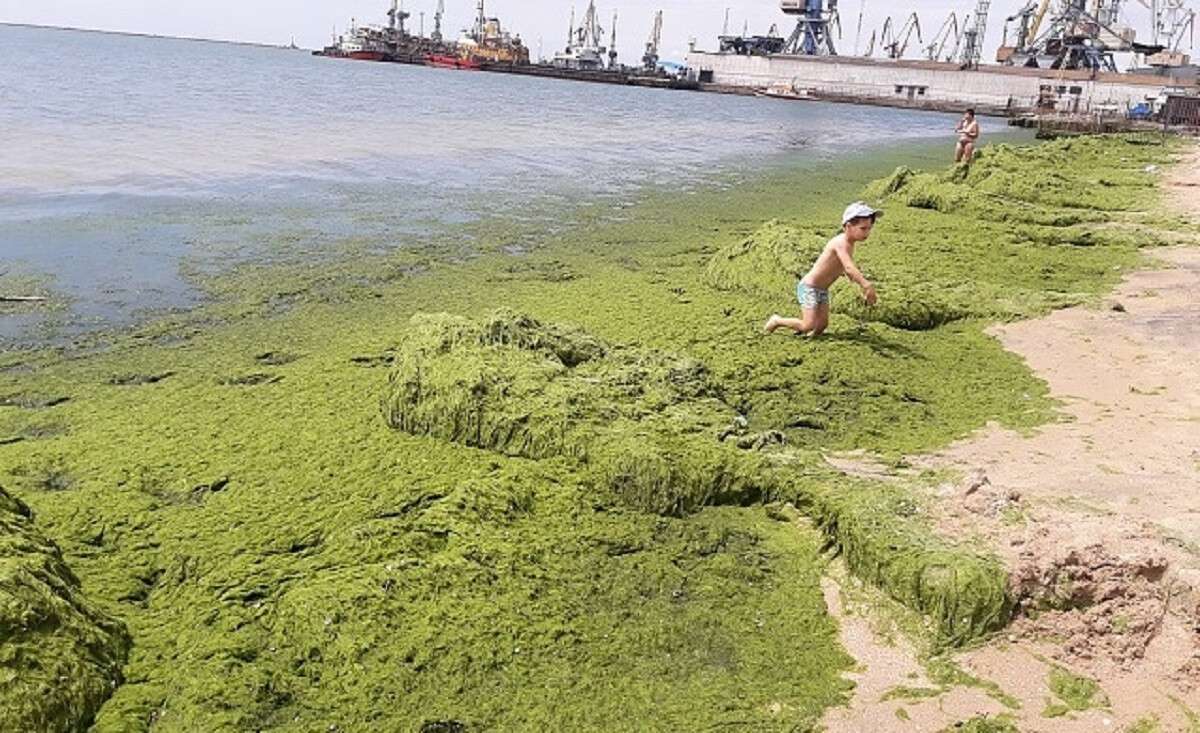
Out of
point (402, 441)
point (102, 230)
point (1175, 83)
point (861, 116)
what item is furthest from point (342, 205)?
point (1175, 83)

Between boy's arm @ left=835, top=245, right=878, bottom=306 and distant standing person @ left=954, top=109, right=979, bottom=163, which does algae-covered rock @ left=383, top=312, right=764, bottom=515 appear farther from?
distant standing person @ left=954, top=109, right=979, bottom=163

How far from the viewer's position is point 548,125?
40.5m

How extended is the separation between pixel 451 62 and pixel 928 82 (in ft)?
179

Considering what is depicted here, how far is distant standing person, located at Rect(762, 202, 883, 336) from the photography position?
743 centimetres

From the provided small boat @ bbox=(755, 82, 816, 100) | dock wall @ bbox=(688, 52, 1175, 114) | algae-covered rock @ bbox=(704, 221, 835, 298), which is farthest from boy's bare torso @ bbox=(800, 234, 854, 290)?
small boat @ bbox=(755, 82, 816, 100)

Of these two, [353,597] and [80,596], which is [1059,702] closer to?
[353,597]

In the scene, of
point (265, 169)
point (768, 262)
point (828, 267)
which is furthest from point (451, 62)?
point (828, 267)

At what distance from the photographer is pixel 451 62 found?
359 ft

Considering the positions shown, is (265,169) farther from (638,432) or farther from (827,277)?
(638,432)

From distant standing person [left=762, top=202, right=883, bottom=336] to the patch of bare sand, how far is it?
1.91m

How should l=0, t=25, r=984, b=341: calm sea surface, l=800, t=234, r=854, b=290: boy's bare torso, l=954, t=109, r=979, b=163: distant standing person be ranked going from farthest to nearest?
l=954, t=109, r=979, b=163: distant standing person
l=0, t=25, r=984, b=341: calm sea surface
l=800, t=234, r=854, b=290: boy's bare torso

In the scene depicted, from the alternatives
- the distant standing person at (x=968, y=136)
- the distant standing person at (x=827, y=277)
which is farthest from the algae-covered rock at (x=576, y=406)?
the distant standing person at (x=968, y=136)

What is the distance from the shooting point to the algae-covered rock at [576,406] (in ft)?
16.9

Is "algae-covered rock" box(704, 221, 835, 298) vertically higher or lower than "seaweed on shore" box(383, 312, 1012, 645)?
higher
